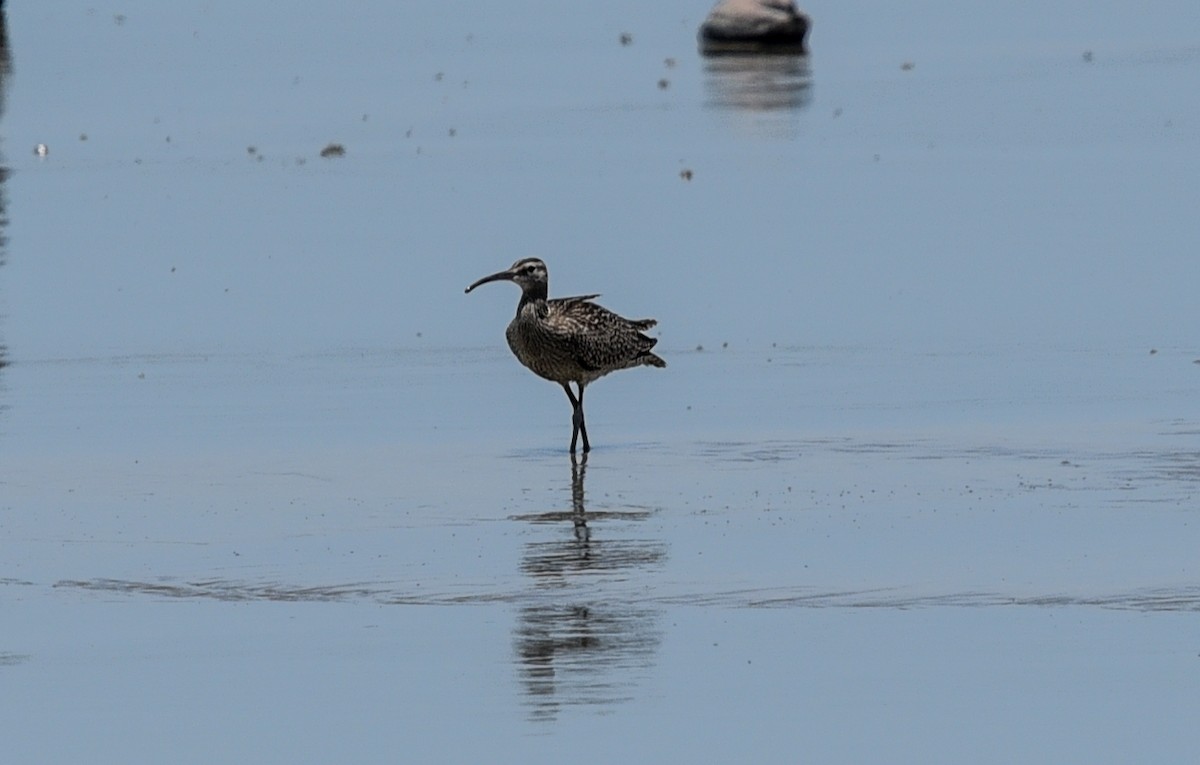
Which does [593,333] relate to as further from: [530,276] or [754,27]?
[754,27]

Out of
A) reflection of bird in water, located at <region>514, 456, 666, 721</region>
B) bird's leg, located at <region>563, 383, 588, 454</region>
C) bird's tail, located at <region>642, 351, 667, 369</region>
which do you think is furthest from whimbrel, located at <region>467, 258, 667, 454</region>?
reflection of bird in water, located at <region>514, 456, 666, 721</region>

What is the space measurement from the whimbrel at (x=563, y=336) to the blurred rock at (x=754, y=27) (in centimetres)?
3809

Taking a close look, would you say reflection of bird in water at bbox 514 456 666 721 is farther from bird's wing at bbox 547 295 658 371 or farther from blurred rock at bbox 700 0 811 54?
blurred rock at bbox 700 0 811 54

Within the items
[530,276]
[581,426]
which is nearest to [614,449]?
[581,426]

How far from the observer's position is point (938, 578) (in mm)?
12695

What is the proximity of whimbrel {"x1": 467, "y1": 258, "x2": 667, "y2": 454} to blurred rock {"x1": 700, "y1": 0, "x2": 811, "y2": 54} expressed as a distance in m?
38.1

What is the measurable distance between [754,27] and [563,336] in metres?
39.6

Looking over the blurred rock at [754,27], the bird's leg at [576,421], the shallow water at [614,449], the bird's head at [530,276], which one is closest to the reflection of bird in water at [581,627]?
the shallow water at [614,449]

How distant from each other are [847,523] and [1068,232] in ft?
45.5

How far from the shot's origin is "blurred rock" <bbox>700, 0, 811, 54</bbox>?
2196 inches

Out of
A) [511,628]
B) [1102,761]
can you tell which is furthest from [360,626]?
[1102,761]

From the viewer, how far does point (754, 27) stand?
56438 mm

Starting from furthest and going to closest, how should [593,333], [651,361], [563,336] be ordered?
[651,361] < [593,333] < [563,336]

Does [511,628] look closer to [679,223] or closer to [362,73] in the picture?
[679,223]
